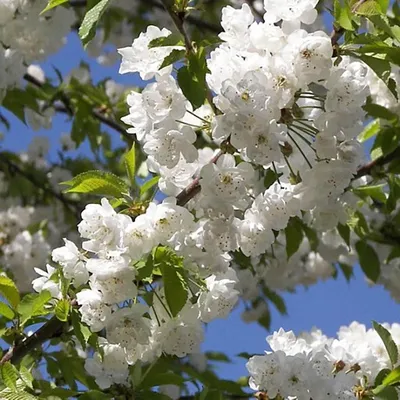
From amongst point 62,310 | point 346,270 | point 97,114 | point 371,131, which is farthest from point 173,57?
point 346,270

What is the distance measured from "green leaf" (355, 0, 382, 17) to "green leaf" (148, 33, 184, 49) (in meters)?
0.40

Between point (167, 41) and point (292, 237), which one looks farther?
point (292, 237)

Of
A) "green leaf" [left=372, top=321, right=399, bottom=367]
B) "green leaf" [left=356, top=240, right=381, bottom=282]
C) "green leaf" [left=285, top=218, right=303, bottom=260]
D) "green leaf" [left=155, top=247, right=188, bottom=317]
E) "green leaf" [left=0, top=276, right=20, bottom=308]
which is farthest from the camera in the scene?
"green leaf" [left=356, top=240, right=381, bottom=282]

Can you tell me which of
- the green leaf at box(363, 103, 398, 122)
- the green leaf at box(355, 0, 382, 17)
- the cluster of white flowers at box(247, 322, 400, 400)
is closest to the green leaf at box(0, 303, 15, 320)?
the cluster of white flowers at box(247, 322, 400, 400)

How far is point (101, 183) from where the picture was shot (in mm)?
1960

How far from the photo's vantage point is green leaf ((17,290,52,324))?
196 cm

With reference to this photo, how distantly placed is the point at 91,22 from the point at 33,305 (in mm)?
657

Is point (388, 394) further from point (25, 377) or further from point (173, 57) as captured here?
point (173, 57)

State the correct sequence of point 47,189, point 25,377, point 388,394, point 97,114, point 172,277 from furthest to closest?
point 47,189, point 97,114, point 388,394, point 25,377, point 172,277

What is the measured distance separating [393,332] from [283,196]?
114 centimetres

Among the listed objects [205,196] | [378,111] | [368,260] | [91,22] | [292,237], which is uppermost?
[91,22]

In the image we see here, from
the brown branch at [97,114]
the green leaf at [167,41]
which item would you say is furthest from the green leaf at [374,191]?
the brown branch at [97,114]

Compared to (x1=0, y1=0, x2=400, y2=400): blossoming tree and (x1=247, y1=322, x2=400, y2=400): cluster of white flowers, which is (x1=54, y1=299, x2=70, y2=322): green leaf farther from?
(x1=247, y1=322, x2=400, y2=400): cluster of white flowers

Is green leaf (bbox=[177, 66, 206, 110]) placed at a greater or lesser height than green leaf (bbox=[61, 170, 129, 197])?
greater
